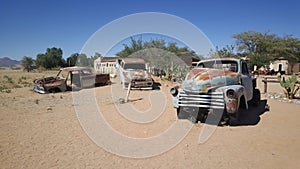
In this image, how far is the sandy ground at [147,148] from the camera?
12.3ft

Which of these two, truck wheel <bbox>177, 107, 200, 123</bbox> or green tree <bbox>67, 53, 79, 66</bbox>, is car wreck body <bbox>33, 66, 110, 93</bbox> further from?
green tree <bbox>67, 53, 79, 66</bbox>

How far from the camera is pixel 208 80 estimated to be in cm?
577

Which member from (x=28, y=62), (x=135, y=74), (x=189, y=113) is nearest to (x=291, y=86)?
(x=189, y=113)

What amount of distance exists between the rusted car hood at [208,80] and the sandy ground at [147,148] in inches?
44.0

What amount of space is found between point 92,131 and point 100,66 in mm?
33371

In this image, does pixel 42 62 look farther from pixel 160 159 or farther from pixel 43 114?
pixel 160 159

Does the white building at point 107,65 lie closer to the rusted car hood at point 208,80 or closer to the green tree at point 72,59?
the green tree at point 72,59

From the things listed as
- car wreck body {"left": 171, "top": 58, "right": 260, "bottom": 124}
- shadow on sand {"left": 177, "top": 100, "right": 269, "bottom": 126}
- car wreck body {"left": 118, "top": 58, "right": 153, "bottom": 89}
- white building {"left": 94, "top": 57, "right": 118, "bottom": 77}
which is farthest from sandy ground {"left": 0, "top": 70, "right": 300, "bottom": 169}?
white building {"left": 94, "top": 57, "right": 118, "bottom": 77}

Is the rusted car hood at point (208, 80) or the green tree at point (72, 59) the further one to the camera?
the green tree at point (72, 59)

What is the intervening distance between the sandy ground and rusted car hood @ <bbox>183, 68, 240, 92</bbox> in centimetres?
112

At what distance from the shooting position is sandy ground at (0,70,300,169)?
375cm

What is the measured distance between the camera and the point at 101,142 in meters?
4.77

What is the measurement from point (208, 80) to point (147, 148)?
8.55 ft

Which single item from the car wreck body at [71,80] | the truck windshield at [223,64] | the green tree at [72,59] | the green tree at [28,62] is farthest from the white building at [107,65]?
the green tree at [28,62]
